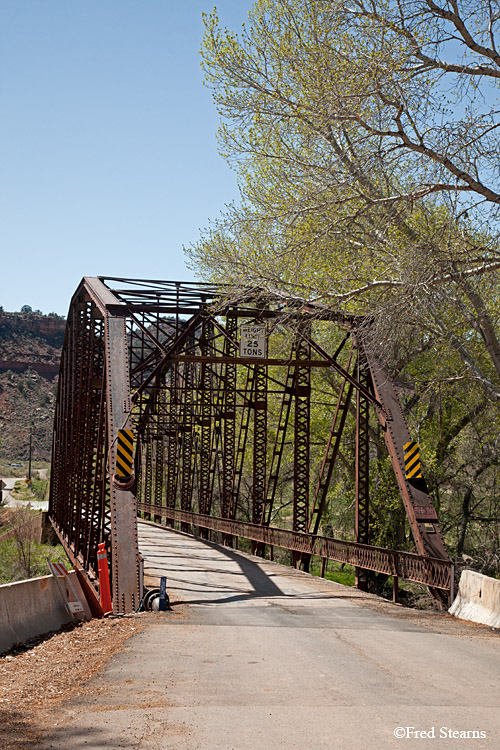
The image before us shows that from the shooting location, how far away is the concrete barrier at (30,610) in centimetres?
1054

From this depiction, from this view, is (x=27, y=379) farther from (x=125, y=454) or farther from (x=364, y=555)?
(x=125, y=454)

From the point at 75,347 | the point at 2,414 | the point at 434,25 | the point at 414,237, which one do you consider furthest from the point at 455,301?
the point at 2,414

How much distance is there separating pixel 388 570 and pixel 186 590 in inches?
157

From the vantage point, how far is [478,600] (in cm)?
1222

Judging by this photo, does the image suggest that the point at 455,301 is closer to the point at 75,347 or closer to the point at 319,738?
→ the point at 319,738

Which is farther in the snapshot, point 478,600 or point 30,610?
point 478,600

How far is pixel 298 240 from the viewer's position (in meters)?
14.2

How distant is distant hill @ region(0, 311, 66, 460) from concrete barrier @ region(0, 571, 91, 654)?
9612cm

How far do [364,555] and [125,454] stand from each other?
5551mm

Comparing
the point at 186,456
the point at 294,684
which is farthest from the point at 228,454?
the point at 294,684

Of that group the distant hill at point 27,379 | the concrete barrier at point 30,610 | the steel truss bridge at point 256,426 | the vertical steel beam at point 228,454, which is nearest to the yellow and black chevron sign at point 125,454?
the steel truss bridge at point 256,426

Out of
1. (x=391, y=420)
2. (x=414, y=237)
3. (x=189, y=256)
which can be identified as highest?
(x=189, y=256)

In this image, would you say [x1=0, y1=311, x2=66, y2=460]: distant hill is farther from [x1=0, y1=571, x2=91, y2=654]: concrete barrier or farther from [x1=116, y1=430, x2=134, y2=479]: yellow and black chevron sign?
[x1=0, y1=571, x2=91, y2=654]: concrete barrier

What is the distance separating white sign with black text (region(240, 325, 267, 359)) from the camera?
67.2ft
